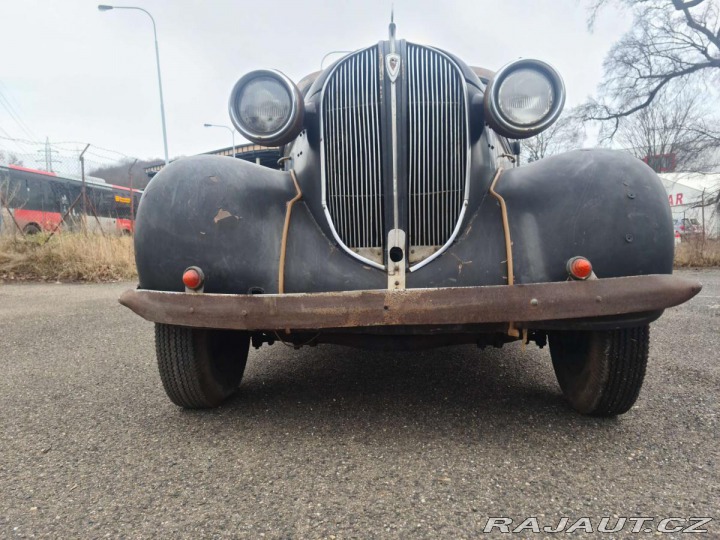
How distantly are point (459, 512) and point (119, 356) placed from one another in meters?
3.10

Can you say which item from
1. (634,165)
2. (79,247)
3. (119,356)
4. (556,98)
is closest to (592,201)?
(634,165)

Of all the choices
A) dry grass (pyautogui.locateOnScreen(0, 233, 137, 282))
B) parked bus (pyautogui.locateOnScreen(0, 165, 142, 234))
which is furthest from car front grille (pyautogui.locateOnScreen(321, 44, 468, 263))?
parked bus (pyautogui.locateOnScreen(0, 165, 142, 234))

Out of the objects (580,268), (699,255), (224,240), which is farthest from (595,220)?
(699,255)

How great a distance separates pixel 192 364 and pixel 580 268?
1.73m

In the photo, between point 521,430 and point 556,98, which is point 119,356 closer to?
point 521,430

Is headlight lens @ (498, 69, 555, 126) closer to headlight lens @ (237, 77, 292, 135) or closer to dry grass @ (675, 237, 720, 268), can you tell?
headlight lens @ (237, 77, 292, 135)

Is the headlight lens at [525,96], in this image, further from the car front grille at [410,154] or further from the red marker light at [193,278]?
the red marker light at [193,278]

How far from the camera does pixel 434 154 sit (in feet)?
7.18

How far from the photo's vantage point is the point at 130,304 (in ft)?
6.37

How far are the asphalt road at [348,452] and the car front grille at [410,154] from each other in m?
0.86

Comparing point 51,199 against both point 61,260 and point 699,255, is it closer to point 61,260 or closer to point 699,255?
point 61,260

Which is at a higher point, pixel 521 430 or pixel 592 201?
pixel 592 201

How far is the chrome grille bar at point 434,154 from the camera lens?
7.11 ft

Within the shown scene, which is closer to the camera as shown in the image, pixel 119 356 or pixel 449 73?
pixel 449 73
